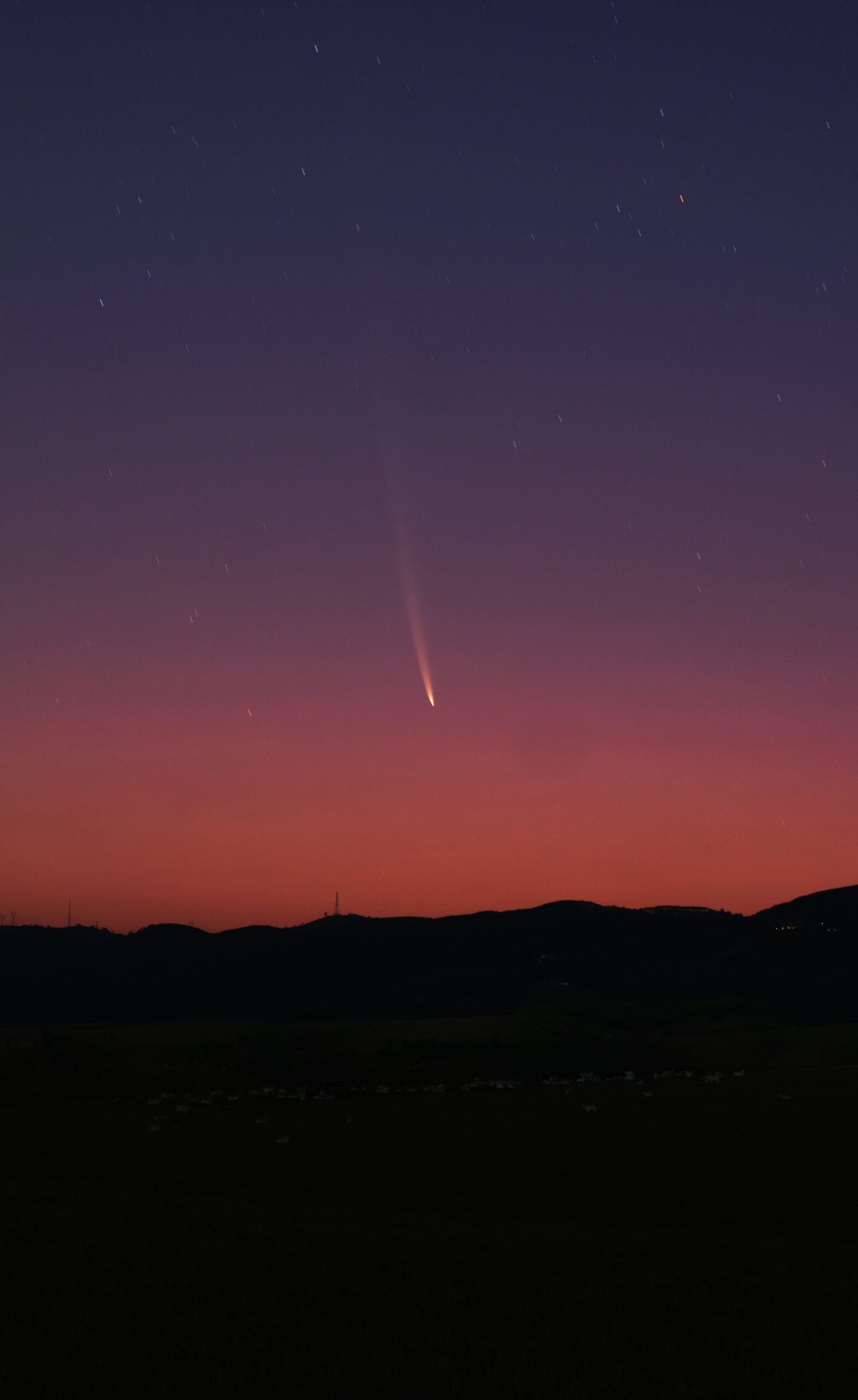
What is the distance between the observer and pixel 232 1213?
68.8 ft

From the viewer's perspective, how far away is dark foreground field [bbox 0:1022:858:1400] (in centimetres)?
1114

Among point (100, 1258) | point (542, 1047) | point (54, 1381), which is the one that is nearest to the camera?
point (54, 1381)

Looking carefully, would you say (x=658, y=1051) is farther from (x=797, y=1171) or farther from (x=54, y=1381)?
(x=54, y=1381)

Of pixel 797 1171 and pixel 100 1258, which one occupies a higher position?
pixel 100 1258

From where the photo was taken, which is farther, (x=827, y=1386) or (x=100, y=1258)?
(x=100, y=1258)

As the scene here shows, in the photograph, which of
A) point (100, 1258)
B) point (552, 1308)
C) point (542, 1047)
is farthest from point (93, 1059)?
point (552, 1308)

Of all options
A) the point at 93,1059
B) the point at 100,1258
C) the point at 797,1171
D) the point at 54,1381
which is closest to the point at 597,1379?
the point at 54,1381

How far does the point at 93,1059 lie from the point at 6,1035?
168 feet

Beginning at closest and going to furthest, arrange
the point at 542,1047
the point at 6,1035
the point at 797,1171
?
the point at 797,1171 < the point at 542,1047 < the point at 6,1035

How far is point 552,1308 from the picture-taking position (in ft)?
44.6

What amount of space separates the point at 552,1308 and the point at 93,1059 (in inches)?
2689

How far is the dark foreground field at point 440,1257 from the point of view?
11.1 metres

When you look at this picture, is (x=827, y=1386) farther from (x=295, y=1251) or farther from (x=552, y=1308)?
(x=295, y=1251)

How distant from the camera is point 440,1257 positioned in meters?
16.5
